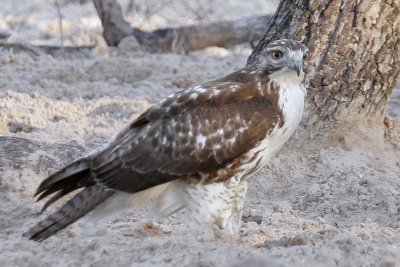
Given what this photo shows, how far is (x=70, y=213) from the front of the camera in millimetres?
5520

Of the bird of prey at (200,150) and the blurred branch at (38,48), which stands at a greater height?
the bird of prey at (200,150)

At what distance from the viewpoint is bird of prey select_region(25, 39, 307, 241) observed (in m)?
5.45

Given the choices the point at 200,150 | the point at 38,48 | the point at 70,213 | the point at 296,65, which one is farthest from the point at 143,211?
the point at 38,48

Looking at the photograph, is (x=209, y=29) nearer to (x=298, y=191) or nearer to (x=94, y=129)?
(x=94, y=129)

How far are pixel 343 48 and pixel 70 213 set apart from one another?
2606mm

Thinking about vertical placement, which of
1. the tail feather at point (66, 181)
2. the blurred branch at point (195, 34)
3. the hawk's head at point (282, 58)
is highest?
the hawk's head at point (282, 58)

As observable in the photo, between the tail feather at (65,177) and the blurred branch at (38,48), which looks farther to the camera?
the blurred branch at (38,48)

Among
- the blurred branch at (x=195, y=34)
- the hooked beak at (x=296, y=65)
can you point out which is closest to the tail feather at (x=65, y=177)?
the hooked beak at (x=296, y=65)

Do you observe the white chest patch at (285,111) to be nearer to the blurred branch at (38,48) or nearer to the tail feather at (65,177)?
the tail feather at (65,177)

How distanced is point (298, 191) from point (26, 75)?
4.17 metres

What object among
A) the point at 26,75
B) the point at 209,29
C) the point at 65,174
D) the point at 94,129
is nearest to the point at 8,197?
the point at 65,174

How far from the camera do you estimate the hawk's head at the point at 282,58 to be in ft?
17.8

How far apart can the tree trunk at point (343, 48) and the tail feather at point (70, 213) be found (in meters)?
1.88

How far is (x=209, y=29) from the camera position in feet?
39.3
